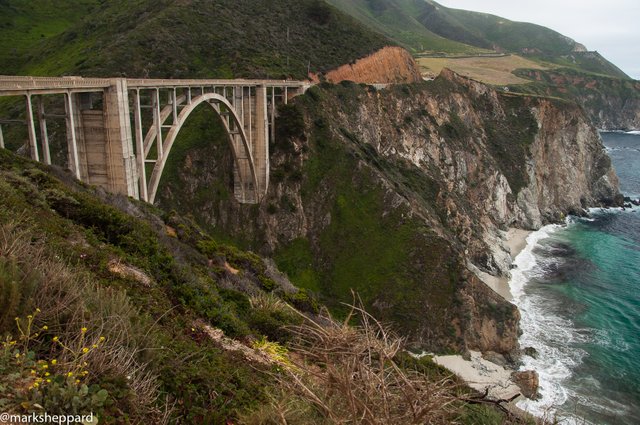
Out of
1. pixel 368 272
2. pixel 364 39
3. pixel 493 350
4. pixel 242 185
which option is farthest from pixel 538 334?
pixel 364 39

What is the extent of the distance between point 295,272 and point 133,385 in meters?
35.6

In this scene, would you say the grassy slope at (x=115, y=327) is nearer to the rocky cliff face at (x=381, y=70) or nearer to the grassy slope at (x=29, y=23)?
the rocky cliff face at (x=381, y=70)

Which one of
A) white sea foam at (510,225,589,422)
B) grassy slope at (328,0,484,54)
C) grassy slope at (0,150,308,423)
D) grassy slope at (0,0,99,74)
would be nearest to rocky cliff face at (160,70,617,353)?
white sea foam at (510,225,589,422)

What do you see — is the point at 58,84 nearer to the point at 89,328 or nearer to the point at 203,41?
the point at 89,328

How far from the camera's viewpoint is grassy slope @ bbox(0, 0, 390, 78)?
49.3m

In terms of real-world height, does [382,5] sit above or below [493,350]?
above

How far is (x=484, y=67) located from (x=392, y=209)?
347 feet

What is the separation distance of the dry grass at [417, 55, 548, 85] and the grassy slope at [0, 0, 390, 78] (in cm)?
3194

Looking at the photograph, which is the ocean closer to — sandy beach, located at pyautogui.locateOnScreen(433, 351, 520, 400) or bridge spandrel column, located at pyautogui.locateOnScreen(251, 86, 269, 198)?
sandy beach, located at pyautogui.locateOnScreen(433, 351, 520, 400)

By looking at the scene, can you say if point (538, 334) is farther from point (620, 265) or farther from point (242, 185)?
point (242, 185)

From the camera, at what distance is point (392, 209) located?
4250 cm

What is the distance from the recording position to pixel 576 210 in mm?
75750

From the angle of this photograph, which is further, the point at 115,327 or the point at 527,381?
the point at 527,381

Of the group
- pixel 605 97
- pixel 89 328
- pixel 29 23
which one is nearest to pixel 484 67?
pixel 605 97
